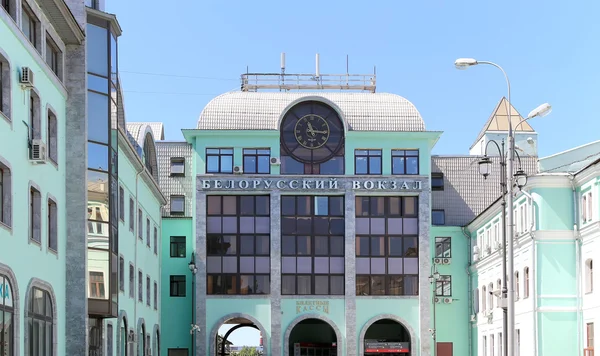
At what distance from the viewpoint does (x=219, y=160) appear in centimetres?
6178

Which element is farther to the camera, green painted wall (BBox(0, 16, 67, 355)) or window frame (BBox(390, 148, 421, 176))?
window frame (BBox(390, 148, 421, 176))

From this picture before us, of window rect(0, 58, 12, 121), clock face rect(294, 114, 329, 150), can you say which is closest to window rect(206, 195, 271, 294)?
clock face rect(294, 114, 329, 150)

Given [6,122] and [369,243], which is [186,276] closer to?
[369,243]

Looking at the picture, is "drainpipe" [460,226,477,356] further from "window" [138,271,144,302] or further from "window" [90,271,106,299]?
"window" [90,271,106,299]

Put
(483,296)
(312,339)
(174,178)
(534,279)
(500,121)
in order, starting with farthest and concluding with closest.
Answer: (312,339)
(500,121)
(174,178)
(483,296)
(534,279)

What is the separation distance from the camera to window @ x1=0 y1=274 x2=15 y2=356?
23.8m

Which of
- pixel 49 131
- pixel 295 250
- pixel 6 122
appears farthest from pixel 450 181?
pixel 6 122

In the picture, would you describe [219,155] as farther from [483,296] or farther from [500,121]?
[500,121]

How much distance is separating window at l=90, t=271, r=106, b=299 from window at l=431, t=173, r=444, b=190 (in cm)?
3501

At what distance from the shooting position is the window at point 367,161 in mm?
62000

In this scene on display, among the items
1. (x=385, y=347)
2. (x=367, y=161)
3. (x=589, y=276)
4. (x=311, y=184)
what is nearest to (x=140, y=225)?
(x=311, y=184)

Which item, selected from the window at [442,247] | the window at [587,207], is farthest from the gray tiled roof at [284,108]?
the window at [587,207]

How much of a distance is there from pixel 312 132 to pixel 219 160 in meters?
5.70

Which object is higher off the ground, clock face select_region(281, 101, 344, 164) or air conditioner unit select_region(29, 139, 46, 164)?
clock face select_region(281, 101, 344, 164)
